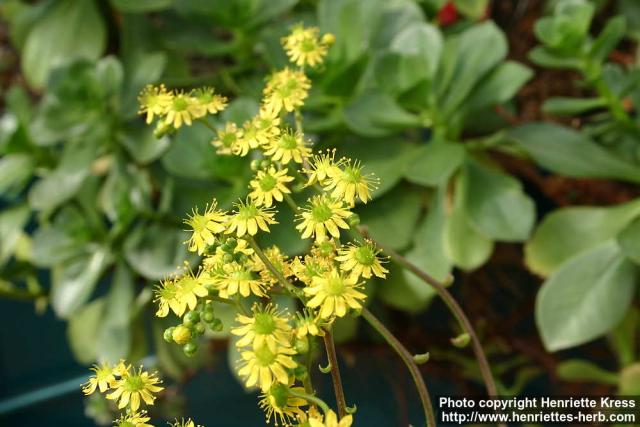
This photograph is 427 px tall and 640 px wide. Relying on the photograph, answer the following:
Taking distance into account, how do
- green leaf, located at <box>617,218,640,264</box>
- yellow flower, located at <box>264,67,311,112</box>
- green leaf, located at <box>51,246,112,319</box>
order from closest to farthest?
yellow flower, located at <box>264,67,311,112</box> → green leaf, located at <box>617,218,640,264</box> → green leaf, located at <box>51,246,112,319</box>

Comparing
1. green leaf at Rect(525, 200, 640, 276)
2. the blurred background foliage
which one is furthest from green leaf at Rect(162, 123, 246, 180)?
green leaf at Rect(525, 200, 640, 276)

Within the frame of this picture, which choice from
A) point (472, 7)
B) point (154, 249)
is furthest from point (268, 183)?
point (472, 7)

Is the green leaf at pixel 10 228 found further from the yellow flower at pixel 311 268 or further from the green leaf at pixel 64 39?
the yellow flower at pixel 311 268

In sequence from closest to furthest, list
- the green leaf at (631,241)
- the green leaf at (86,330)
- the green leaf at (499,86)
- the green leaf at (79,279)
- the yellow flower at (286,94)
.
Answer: the yellow flower at (286,94) < the green leaf at (631,241) < the green leaf at (499,86) < the green leaf at (79,279) < the green leaf at (86,330)

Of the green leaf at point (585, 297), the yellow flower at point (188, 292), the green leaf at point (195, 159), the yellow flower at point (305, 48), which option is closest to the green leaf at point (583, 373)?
the green leaf at point (585, 297)

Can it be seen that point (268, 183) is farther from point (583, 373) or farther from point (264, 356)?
point (583, 373)

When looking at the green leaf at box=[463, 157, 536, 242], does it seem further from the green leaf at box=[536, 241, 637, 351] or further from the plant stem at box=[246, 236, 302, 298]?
the plant stem at box=[246, 236, 302, 298]

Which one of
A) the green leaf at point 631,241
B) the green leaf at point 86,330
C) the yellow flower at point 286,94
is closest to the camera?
the yellow flower at point 286,94
